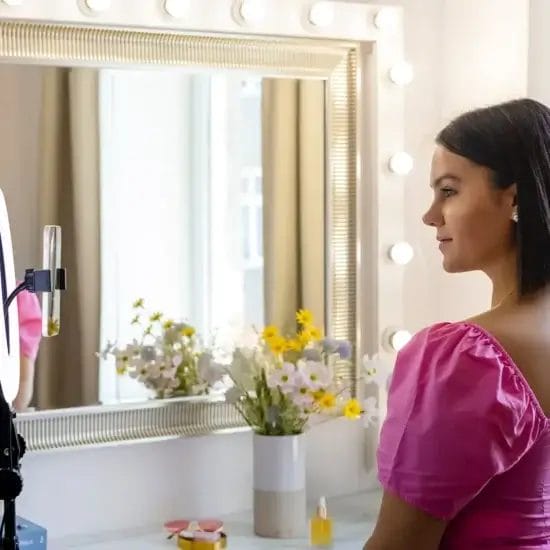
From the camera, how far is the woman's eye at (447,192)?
4.09 feet

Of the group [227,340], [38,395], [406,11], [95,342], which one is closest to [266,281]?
[227,340]

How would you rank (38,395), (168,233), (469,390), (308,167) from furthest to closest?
1. (308,167)
2. (168,233)
3. (38,395)
4. (469,390)

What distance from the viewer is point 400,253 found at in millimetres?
2188

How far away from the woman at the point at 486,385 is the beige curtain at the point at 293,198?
861 mm

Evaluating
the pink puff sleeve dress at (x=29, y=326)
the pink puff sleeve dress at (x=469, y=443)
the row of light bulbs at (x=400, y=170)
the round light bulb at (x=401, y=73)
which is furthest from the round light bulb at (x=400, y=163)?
the pink puff sleeve dress at (x=469, y=443)

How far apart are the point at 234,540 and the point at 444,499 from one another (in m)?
0.85

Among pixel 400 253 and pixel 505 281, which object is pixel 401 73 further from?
pixel 505 281

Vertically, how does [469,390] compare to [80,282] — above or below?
below

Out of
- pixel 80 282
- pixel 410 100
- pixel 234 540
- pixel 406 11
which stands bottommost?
pixel 234 540

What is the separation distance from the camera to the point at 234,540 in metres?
1.92

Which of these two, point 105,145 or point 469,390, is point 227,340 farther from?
point 469,390

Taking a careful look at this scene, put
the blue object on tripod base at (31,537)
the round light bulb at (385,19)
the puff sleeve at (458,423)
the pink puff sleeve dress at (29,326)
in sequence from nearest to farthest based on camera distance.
Result: the puff sleeve at (458,423)
the blue object on tripod base at (31,537)
the pink puff sleeve dress at (29,326)
the round light bulb at (385,19)

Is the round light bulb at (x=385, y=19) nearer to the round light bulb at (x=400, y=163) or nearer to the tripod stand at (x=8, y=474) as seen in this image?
the round light bulb at (x=400, y=163)

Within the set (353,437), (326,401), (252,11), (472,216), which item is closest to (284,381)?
(326,401)
